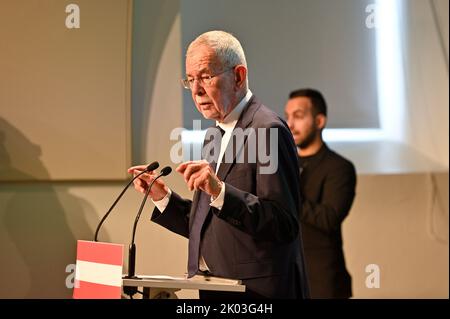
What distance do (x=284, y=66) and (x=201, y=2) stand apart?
72cm

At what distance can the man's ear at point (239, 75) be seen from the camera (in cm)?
232

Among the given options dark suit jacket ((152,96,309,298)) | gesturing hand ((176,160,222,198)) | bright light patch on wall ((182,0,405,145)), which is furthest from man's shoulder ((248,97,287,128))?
bright light patch on wall ((182,0,405,145))

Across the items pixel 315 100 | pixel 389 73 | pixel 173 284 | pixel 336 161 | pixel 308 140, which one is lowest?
pixel 173 284

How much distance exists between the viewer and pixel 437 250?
485 centimetres

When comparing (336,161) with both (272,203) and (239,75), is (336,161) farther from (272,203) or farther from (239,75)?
(272,203)

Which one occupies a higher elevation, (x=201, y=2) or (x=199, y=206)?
(x=201, y=2)

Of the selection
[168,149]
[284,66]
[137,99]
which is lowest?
[168,149]

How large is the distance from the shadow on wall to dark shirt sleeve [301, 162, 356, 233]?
1184 millimetres

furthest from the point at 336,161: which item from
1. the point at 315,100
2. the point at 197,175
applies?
the point at 197,175

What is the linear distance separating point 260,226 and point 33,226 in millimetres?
2103

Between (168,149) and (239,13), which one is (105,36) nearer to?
(168,149)

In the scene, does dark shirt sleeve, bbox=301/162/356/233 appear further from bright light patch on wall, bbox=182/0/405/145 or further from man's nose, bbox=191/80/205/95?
man's nose, bbox=191/80/205/95

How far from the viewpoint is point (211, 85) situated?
2.28 m

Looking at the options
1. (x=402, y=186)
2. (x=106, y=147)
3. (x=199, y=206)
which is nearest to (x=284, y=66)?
(x=402, y=186)
